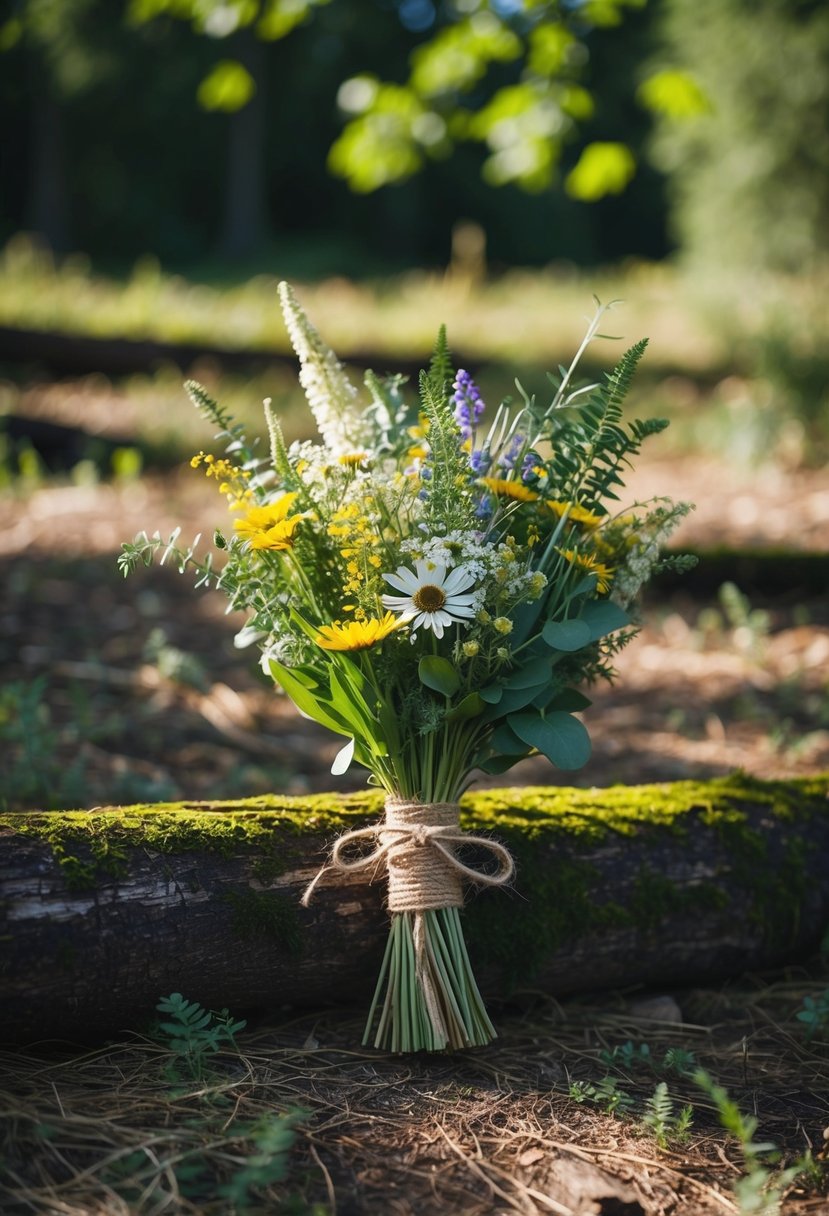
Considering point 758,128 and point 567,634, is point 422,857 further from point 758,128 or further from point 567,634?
point 758,128

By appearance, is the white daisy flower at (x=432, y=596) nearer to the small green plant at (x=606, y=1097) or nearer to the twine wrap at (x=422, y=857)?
the twine wrap at (x=422, y=857)

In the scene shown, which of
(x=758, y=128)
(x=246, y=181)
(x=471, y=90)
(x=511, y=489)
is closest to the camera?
(x=511, y=489)

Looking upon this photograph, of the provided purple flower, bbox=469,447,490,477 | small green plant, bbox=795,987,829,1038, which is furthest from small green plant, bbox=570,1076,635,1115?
purple flower, bbox=469,447,490,477

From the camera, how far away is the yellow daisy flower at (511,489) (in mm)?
1818

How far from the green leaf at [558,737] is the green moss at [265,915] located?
55cm

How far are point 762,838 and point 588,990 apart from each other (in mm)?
521

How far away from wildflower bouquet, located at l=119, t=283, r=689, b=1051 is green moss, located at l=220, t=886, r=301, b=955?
9 cm

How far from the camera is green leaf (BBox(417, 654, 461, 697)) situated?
1.71 meters

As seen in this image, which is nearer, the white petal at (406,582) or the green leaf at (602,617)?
the white petal at (406,582)

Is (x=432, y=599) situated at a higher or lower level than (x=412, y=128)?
lower

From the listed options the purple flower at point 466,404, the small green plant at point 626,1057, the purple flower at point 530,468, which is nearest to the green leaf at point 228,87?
the purple flower at point 466,404

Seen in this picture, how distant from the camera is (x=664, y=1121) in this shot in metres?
1.69

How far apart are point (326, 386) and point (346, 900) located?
98 cm

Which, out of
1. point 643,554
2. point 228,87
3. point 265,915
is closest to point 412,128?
point 228,87
